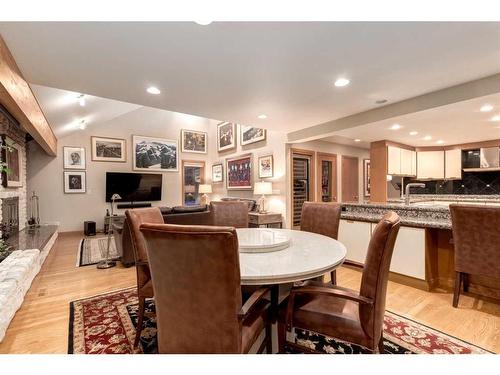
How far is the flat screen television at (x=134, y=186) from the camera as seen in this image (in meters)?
6.61

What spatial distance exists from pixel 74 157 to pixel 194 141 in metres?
3.38

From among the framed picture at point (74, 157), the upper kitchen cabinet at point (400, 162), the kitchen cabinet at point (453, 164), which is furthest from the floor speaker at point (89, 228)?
the kitchen cabinet at point (453, 164)

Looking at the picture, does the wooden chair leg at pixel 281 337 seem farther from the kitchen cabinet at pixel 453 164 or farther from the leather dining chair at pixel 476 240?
the kitchen cabinet at pixel 453 164

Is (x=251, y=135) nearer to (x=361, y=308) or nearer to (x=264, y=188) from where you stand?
(x=264, y=188)

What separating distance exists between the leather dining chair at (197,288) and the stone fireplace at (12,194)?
13.2ft

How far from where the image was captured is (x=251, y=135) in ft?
19.5

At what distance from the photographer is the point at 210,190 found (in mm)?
7367

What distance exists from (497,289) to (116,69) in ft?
13.9

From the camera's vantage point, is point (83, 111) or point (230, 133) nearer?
point (83, 111)

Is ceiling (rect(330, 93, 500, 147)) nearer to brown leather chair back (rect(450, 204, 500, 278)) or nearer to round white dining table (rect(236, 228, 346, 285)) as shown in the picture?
brown leather chair back (rect(450, 204, 500, 278))

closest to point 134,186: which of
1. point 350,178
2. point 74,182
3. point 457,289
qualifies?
point 74,182

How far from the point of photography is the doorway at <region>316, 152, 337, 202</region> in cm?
543
